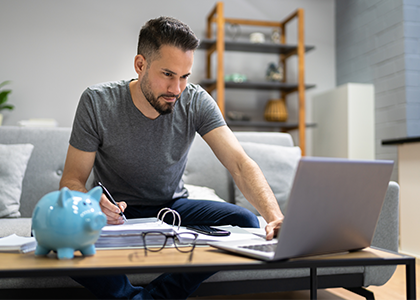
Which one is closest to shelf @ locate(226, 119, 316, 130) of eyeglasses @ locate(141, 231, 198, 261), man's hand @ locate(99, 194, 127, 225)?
man's hand @ locate(99, 194, 127, 225)

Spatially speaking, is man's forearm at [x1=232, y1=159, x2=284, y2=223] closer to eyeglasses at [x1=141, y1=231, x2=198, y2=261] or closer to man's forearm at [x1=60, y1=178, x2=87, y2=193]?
eyeglasses at [x1=141, y1=231, x2=198, y2=261]

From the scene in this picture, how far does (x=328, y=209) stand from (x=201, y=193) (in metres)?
1.20

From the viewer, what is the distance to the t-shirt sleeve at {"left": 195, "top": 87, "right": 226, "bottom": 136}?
4.56ft

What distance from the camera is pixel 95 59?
3.93 m

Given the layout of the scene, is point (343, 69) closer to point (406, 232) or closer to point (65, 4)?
point (406, 232)

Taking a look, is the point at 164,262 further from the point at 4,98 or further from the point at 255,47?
the point at 255,47

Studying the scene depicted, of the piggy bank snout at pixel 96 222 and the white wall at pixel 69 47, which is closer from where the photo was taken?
the piggy bank snout at pixel 96 222

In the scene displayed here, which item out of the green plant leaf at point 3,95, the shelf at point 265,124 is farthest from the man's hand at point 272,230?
the green plant leaf at point 3,95

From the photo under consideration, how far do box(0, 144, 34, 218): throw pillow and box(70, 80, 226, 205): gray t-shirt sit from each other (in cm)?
48

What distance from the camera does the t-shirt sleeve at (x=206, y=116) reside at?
1.39 m

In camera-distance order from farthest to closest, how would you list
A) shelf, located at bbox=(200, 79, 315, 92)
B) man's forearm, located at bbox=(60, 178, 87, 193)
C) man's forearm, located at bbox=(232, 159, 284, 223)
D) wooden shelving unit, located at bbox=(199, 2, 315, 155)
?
Answer: shelf, located at bbox=(200, 79, 315, 92) → wooden shelving unit, located at bbox=(199, 2, 315, 155) → man's forearm, located at bbox=(60, 178, 87, 193) → man's forearm, located at bbox=(232, 159, 284, 223)

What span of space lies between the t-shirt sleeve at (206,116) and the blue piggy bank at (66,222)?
797 mm

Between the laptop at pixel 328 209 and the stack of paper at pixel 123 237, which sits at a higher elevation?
the laptop at pixel 328 209

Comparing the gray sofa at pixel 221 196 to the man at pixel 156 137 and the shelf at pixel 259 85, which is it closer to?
the man at pixel 156 137
